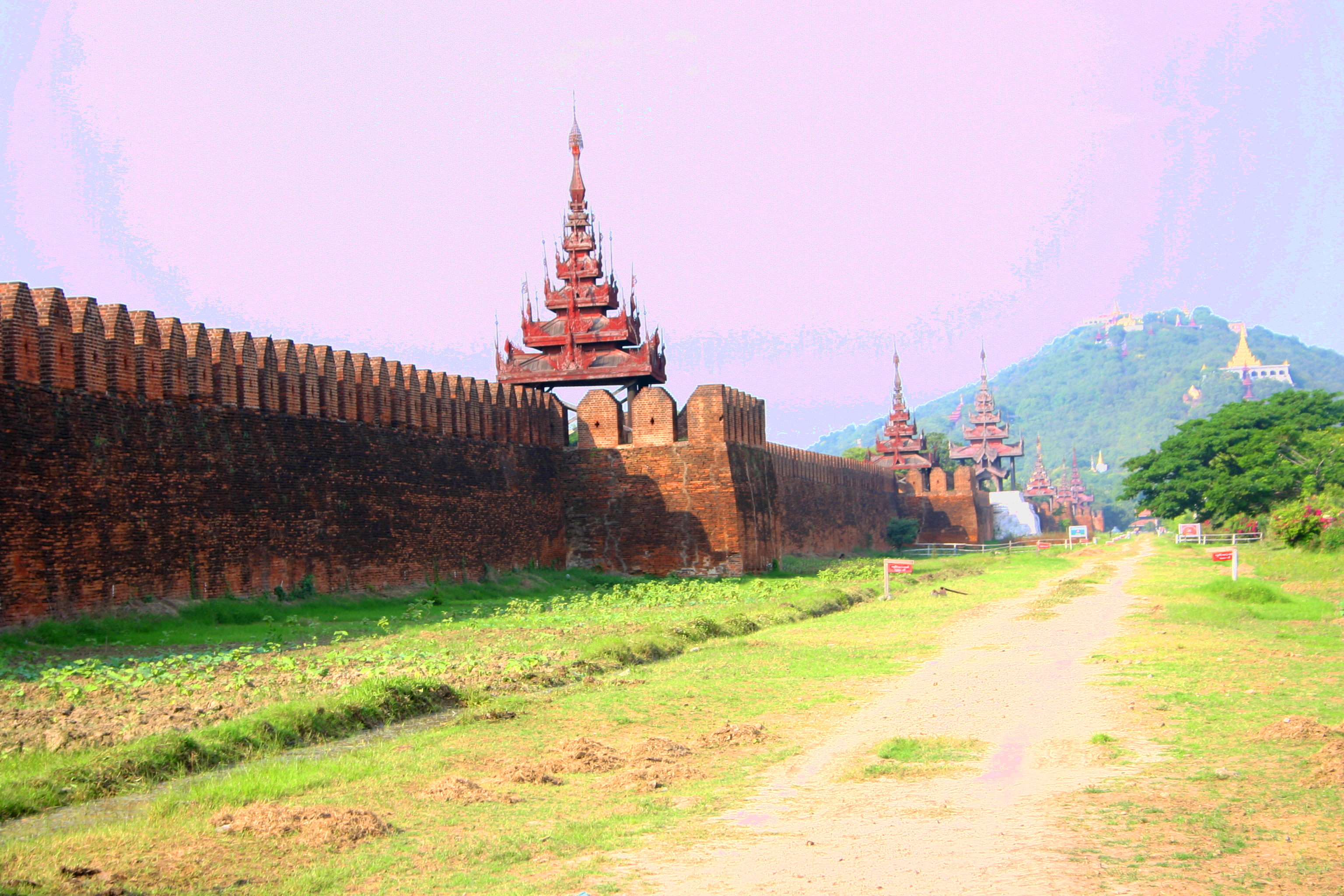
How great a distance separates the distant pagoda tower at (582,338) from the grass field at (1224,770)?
15.9m

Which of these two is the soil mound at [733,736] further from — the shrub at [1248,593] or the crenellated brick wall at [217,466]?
the shrub at [1248,593]

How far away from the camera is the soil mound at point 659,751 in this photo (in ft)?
24.4

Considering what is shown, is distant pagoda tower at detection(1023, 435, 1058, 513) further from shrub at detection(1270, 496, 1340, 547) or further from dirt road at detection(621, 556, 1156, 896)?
dirt road at detection(621, 556, 1156, 896)

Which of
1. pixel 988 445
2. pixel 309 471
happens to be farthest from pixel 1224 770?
pixel 988 445

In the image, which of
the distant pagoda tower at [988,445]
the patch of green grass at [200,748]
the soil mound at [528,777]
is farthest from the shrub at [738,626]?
the distant pagoda tower at [988,445]

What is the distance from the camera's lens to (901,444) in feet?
212

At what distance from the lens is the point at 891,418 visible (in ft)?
214

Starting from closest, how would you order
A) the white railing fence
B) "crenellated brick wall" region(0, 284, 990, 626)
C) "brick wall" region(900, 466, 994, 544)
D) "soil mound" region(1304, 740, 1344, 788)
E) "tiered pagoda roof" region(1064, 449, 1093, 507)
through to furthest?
"soil mound" region(1304, 740, 1344, 788) → "crenellated brick wall" region(0, 284, 990, 626) → the white railing fence → "brick wall" region(900, 466, 994, 544) → "tiered pagoda roof" region(1064, 449, 1093, 507)

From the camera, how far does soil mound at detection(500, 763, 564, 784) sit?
688cm

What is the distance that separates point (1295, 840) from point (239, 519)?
13331mm

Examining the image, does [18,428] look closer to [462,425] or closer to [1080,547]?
[462,425]

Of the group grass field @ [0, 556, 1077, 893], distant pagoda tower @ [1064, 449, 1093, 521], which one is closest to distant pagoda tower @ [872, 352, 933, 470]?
distant pagoda tower @ [1064, 449, 1093, 521]

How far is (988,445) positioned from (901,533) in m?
22.9

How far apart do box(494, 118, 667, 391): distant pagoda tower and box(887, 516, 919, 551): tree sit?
77.6ft
